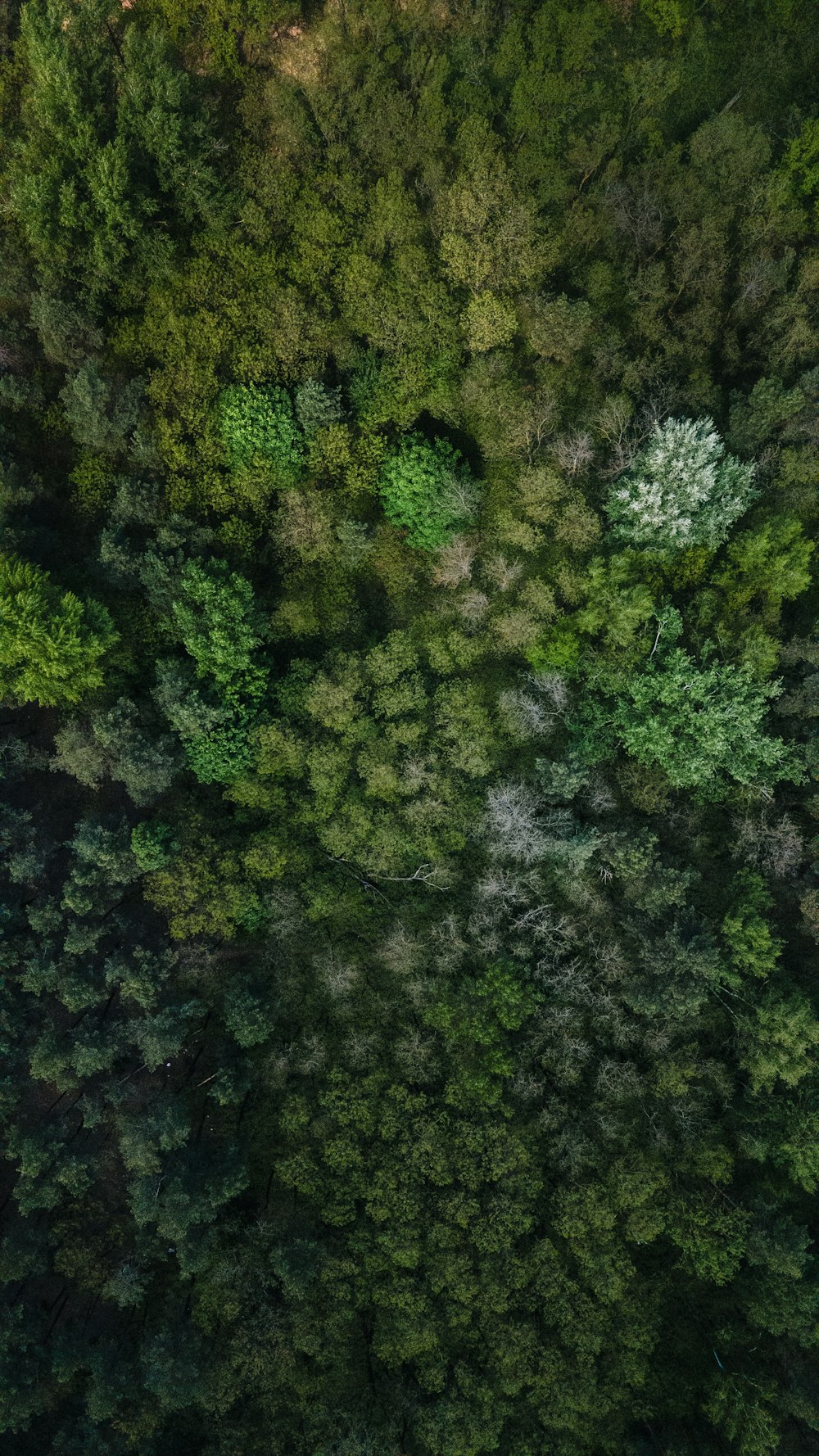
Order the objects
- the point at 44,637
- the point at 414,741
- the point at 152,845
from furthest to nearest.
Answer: the point at 414,741, the point at 152,845, the point at 44,637

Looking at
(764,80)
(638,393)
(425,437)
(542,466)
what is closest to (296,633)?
(425,437)

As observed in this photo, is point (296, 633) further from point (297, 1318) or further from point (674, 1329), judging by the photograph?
point (674, 1329)

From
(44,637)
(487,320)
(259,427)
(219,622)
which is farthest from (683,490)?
(44,637)

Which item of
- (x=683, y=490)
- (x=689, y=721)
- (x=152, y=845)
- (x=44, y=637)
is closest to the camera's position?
(x=44, y=637)

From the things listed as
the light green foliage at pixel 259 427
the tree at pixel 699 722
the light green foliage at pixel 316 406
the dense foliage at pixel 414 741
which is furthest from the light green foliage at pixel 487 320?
the tree at pixel 699 722

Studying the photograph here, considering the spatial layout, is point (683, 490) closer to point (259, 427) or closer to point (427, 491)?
point (427, 491)

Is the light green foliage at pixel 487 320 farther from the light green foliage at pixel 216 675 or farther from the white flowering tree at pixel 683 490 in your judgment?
the light green foliage at pixel 216 675
